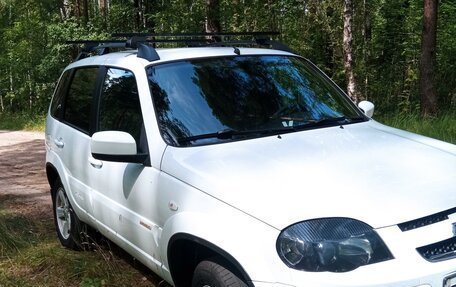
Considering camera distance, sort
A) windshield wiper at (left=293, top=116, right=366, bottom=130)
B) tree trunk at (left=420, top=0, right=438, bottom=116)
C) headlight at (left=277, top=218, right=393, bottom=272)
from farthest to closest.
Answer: tree trunk at (left=420, top=0, right=438, bottom=116) < windshield wiper at (left=293, top=116, right=366, bottom=130) < headlight at (left=277, top=218, right=393, bottom=272)

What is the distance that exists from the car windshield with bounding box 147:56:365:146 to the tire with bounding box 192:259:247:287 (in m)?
0.81

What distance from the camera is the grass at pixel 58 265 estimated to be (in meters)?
4.14

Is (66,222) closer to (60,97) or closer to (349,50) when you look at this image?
(60,97)

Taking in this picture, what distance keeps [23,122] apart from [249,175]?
20821 millimetres

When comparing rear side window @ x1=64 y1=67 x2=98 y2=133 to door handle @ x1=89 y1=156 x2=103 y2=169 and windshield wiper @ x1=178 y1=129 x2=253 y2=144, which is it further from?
windshield wiper @ x1=178 y1=129 x2=253 y2=144

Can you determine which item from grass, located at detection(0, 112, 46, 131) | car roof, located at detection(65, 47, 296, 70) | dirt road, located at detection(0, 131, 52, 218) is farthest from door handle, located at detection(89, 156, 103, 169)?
grass, located at detection(0, 112, 46, 131)

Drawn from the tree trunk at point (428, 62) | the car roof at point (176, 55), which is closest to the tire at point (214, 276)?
the car roof at point (176, 55)

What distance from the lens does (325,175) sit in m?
2.62

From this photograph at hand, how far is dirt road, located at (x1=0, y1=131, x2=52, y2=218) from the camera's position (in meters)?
6.80

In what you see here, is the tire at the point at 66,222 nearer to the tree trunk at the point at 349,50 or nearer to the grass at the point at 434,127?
the grass at the point at 434,127

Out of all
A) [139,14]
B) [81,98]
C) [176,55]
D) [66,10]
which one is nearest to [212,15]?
[139,14]

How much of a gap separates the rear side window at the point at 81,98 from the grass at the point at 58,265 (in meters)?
1.14

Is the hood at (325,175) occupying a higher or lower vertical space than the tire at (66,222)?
higher

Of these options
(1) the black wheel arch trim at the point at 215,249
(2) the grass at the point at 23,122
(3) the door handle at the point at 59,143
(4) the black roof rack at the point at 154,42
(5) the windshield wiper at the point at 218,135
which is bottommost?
(2) the grass at the point at 23,122
